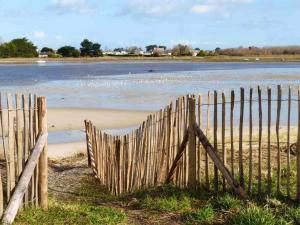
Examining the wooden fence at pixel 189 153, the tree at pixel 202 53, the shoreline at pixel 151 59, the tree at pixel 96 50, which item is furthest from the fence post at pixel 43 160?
the tree at pixel 202 53

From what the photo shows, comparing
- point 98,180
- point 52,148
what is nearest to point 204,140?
point 98,180

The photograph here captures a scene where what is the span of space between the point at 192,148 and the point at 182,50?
144037mm

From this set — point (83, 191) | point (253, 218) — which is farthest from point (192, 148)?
point (83, 191)

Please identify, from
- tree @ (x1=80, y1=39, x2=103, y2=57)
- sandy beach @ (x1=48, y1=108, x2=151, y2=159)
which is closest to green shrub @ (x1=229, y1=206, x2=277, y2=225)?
sandy beach @ (x1=48, y1=108, x2=151, y2=159)

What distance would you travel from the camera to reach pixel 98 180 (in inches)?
426

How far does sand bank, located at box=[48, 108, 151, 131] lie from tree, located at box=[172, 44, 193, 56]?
123445 mm

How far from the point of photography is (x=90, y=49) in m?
140

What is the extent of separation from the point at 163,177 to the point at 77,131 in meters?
11.3

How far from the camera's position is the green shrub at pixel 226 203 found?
266 inches

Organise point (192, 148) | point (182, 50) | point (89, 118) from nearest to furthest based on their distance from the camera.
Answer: point (192, 148), point (89, 118), point (182, 50)

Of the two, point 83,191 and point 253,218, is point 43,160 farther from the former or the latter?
point 83,191

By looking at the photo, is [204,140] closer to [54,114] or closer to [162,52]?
[54,114]

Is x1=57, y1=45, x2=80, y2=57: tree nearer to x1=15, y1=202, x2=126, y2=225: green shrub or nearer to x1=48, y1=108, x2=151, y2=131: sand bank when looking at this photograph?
x1=48, y1=108, x2=151, y2=131: sand bank

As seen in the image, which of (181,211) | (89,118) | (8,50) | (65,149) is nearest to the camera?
(181,211)
